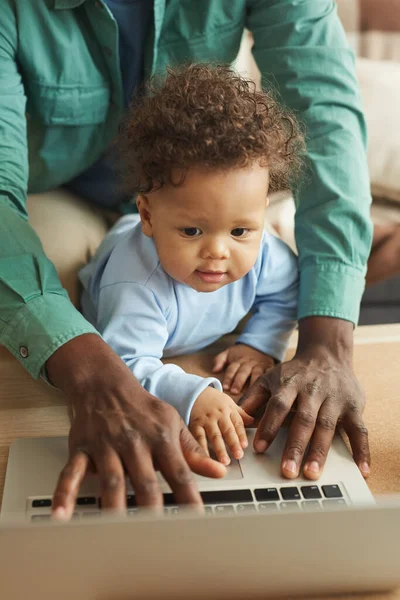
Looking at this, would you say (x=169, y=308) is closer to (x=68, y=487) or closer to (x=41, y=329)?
(x=41, y=329)

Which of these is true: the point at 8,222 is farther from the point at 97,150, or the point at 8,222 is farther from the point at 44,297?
the point at 97,150

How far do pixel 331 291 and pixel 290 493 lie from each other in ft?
1.07

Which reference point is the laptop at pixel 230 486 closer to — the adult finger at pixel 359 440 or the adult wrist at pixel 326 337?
the adult finger at pixel 359 440

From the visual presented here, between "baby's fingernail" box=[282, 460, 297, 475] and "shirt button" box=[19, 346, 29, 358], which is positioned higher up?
"shirt button" box=[19, 346, 29, 358]

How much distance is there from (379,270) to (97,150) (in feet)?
1.78

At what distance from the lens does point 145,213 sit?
2.88 ft

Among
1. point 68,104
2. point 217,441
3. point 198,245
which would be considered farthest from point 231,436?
point 68,104

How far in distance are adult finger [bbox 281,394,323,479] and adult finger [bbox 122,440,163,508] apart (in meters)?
0.15

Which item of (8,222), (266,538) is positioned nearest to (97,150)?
(8,222)

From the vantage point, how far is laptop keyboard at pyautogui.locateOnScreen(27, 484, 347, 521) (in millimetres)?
680

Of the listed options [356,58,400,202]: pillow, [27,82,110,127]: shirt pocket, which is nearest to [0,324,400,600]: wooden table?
[27,82,110,127]: shirt pocket

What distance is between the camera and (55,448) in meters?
0.78

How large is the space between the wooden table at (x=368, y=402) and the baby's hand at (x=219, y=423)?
5.3 inches

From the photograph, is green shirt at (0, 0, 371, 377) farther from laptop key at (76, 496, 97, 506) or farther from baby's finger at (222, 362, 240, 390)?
laptop key at (76, 496, 97, 506)
